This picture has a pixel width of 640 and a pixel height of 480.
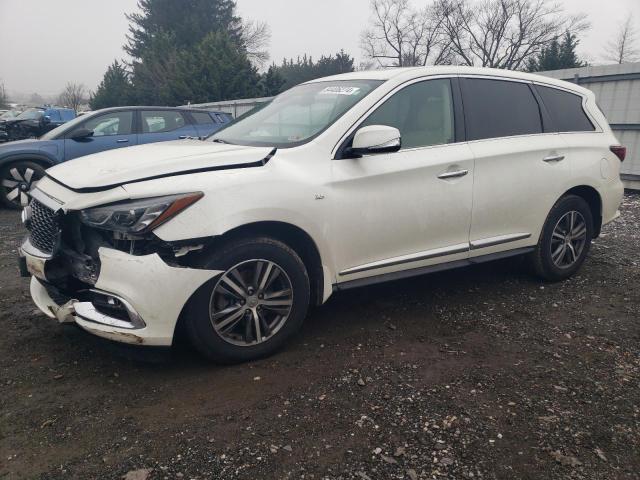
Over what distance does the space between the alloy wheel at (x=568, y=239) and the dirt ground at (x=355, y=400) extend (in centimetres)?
63

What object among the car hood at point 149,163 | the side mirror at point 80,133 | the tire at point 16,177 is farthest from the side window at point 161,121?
the car hood at point 149,163

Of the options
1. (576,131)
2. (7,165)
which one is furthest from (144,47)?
(576,131)

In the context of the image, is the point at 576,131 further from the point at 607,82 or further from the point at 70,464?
Result: the point at 607,82

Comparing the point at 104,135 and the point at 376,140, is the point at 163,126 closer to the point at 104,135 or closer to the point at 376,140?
the point at 104,135

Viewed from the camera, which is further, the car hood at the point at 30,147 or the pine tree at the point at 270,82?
the pine tree at the point at 270,82

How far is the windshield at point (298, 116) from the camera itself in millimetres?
3492

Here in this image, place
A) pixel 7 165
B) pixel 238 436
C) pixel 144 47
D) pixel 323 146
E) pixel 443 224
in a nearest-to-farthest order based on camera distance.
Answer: pixel 238 436 → pixel 323 146 → pixel 443 224 → pixel 7 165 → pixel 144 47

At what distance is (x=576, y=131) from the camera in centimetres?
461

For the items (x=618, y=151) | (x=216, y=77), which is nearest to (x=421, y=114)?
(x=618, y=151)

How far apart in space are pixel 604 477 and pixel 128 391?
7.88 ft

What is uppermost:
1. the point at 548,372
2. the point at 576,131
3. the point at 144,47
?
the point at 144,47

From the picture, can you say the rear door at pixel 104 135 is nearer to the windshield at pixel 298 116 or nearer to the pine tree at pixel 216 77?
the windshield at pixel 298 116

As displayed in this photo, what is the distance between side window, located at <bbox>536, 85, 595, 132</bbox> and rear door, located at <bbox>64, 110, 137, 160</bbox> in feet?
21.0

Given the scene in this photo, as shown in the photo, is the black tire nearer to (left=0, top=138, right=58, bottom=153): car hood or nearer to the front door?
the front door
